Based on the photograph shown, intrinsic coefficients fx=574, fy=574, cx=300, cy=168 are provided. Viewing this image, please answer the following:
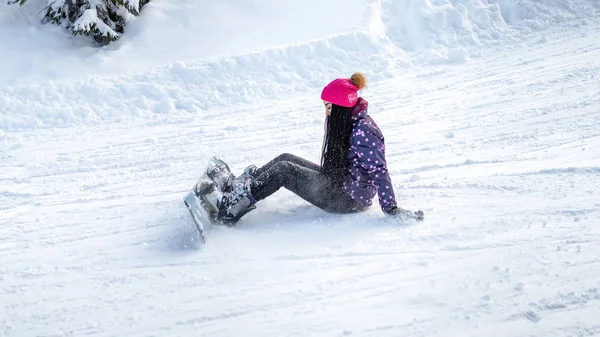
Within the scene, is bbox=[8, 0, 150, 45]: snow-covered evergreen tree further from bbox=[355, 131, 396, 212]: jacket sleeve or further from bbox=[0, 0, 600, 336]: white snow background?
bbox=[355, 131, 396, 212]: jacket sleeve

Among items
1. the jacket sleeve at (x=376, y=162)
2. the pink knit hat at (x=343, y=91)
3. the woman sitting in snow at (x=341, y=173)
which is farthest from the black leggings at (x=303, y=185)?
the pink knit hat at (x=343, y=91)

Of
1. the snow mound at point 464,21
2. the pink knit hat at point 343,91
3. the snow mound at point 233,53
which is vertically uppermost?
the pink knit hat at point 343,91

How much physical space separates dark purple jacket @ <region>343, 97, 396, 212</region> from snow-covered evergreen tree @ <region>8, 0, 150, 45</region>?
5297 mm

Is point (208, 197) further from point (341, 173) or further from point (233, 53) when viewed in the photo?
point (233, 53)

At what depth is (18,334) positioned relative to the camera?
3254 mm

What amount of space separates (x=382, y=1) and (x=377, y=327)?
305 inches

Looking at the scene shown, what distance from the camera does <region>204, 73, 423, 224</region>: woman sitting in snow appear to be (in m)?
4.15

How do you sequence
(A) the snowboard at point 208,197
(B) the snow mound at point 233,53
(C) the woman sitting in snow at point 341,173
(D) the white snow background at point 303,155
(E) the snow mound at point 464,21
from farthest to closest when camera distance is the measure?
(E) the snow mound at point 464,21, (B) the snow mound at point 233,53, (C) the woman sitting in snow at point 341,173, (A) the snowboard at point 208,197, (D) the white snow background at point 303,155

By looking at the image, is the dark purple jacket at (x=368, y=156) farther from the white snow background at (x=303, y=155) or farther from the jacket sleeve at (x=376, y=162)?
the white snow background at (x=303, y=155)

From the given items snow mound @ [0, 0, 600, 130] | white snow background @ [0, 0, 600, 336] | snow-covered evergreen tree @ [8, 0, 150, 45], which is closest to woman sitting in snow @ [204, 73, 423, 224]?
white snow background @ [0, 0, 600, 336]

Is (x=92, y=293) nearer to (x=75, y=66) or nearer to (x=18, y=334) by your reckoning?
(x=18, y=334)

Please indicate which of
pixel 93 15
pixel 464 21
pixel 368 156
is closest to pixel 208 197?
pixel 368 156

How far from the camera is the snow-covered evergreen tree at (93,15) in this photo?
804 cm

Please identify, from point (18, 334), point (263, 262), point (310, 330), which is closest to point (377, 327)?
point (310, 330)
